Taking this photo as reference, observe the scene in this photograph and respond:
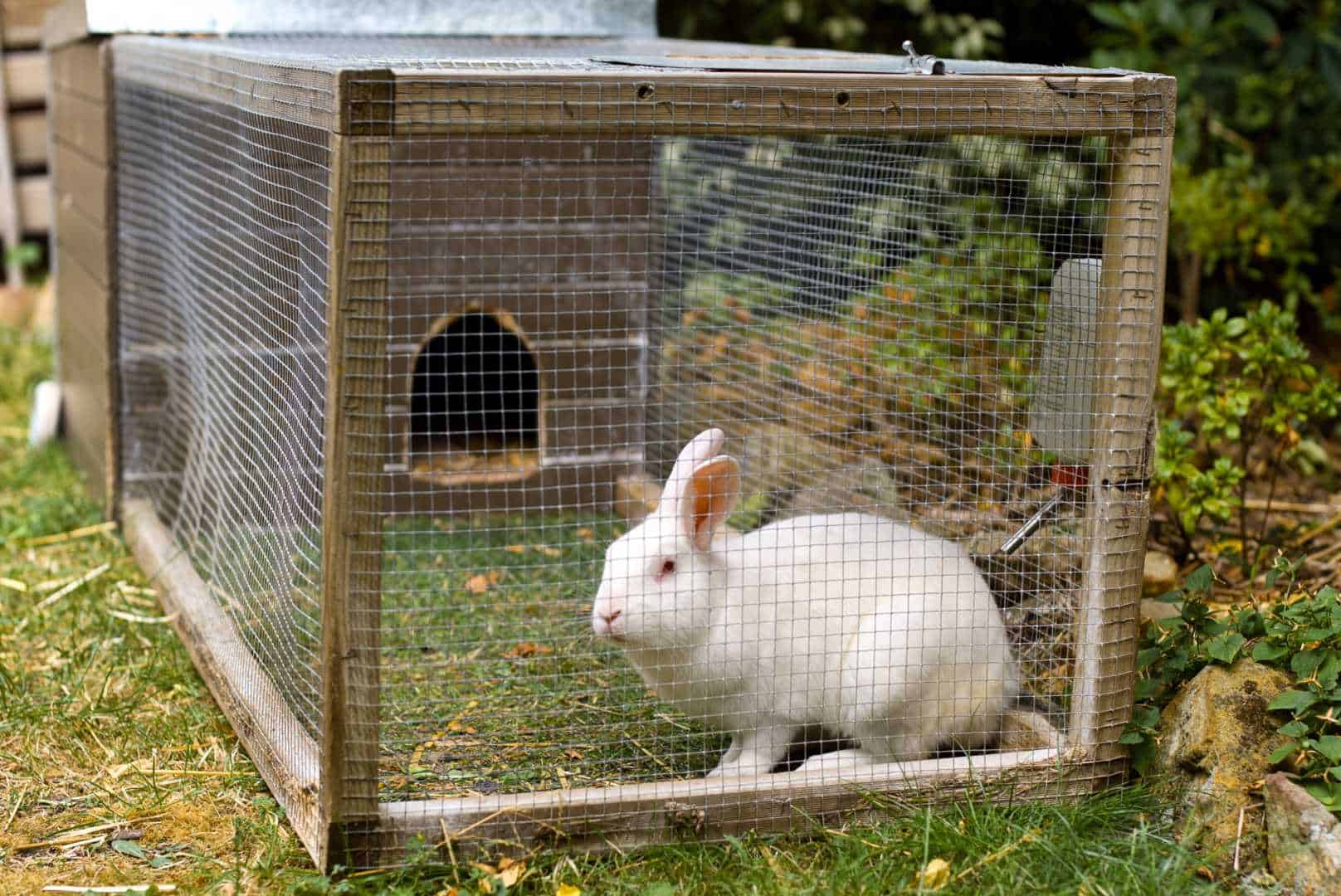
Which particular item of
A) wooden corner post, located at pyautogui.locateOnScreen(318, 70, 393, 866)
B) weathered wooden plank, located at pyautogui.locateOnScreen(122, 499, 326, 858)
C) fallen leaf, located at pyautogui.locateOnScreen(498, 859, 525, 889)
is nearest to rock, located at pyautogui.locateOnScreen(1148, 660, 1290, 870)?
fallen leaf, located at pyautogui.locateOnScreen(498, 859, 525, 889)

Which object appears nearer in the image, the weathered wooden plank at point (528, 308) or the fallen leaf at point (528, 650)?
the fallen leaf at point (528, 650)

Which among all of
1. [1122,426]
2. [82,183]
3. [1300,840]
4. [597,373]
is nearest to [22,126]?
[82,183]

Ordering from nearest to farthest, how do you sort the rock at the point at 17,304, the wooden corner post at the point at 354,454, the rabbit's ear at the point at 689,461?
1. the wooden corner post at the point at 354,454
2. the rabbit's ear at the point at 689,461
3. the rock at the point at 17,304

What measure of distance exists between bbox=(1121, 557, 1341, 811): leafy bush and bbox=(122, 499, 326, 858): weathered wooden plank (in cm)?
171

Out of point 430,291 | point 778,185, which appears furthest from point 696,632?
point 778,185

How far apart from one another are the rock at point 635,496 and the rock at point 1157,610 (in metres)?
1.69

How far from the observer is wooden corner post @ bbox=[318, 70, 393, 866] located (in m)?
2.41

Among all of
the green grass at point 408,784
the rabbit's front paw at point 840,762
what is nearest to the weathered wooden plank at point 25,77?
the green grass at point 408,784

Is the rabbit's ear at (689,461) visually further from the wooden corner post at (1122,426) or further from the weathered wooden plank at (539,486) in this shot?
the weathered wooden plank at (539,486)

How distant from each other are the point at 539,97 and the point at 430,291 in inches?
101

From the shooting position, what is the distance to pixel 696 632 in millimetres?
3023

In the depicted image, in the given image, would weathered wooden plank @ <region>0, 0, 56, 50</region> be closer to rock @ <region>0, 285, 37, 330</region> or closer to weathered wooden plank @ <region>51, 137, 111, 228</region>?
rock @ <region>0, 285, 37, 330</region>

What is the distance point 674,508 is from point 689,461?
11cm

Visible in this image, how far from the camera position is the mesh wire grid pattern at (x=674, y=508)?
8.48 ft
